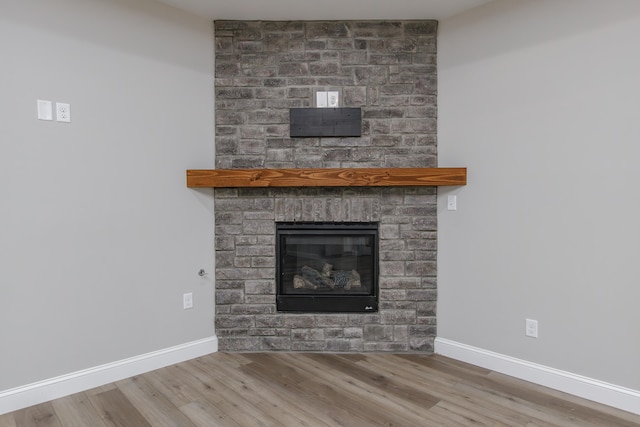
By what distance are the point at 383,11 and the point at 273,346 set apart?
252 centimetres

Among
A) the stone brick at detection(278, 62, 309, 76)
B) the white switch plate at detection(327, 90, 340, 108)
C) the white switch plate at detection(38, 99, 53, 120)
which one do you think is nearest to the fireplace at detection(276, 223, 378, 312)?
the white switch plate at detection(327, 90, 340, 108)

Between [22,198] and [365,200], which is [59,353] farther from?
[365,200]

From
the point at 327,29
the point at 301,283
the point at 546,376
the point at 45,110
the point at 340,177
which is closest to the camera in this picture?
the point at 45,110

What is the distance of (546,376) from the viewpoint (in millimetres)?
2285

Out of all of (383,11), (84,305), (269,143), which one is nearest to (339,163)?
(269,143)

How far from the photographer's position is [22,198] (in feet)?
6.72

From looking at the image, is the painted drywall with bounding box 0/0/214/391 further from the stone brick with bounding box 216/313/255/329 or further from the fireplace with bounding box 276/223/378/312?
the fireplace with bounding box 276/223/378/312

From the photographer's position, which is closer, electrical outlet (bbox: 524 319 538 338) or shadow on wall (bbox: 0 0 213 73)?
shadow on wall (bbox: 0 0 213 73)

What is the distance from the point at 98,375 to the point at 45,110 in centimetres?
161

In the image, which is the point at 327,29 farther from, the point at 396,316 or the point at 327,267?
the point at 396,316

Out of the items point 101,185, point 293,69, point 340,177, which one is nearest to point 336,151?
point 340,177

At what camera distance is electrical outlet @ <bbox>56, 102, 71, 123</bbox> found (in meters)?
2.15

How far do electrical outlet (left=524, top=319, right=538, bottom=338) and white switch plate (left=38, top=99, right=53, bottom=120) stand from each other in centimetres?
313

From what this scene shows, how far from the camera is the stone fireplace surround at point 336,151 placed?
108 inches
